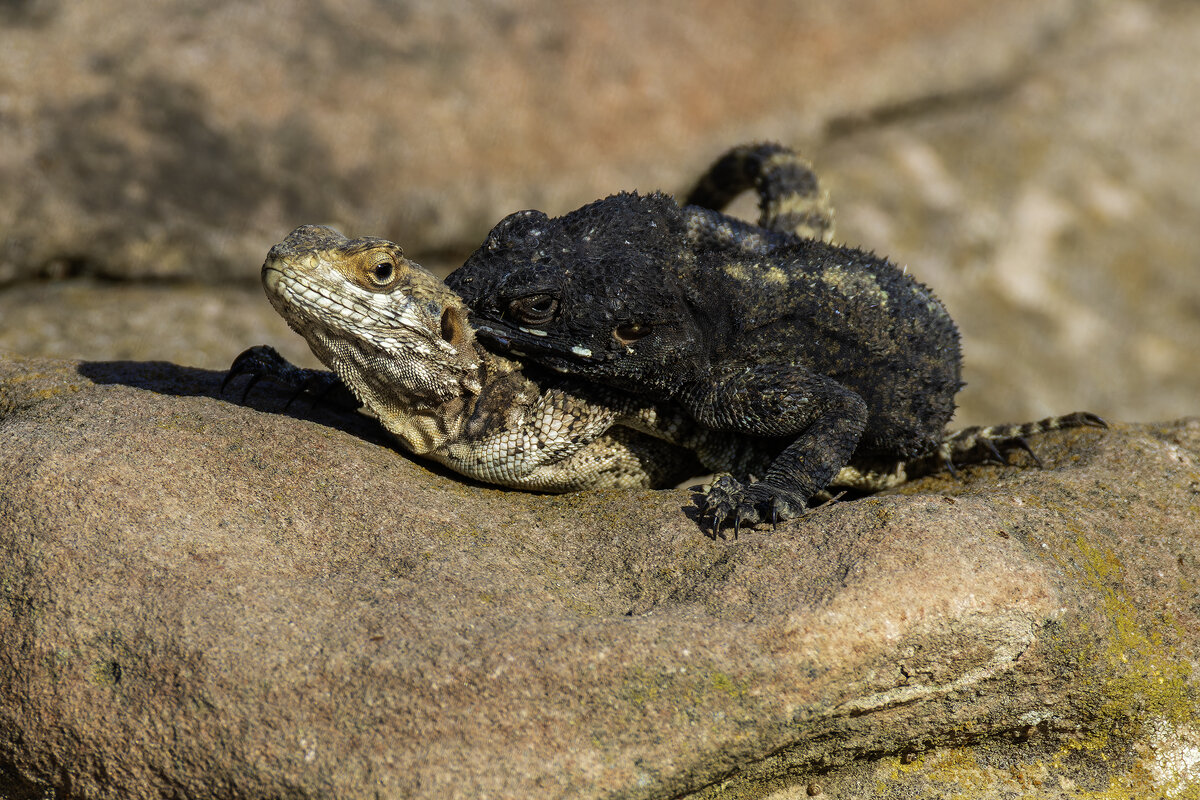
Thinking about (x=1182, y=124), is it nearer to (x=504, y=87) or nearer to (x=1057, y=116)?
(x=1057, y=116)

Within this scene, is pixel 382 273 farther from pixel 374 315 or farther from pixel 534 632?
pixel 534 632

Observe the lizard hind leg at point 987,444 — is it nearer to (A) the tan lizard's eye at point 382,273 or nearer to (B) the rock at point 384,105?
(A) the tan lizard's eye at point 382,273

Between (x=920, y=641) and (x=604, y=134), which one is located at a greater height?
(x=604, y=134)

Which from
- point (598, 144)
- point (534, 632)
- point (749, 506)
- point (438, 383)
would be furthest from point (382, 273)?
point (598, 144)

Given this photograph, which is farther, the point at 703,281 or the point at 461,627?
the point at 703,281

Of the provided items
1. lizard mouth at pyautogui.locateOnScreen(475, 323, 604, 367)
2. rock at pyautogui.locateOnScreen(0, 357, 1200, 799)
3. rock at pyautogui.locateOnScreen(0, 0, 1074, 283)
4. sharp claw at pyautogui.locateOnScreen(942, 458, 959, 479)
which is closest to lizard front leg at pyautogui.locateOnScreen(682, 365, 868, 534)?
rock at pyautogui.locateOnScreen(0, 357, 1200, 799)

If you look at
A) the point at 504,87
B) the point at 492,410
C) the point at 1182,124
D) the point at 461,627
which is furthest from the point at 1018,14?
the point at 461,627
